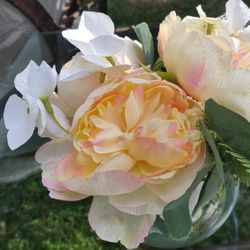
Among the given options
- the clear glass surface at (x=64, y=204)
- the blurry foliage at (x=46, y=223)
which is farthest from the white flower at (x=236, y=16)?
the blurry foliage at (x=46, y=223)

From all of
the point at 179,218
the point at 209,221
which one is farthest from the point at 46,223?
the point at 179,218

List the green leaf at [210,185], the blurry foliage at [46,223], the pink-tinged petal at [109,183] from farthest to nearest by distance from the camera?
the blurry foliage at [46,223]
the green leaf at [210,185]
the pink-tinged petal at [109,183]

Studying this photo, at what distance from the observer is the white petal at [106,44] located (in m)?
0.45

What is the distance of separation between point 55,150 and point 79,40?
0.30ft

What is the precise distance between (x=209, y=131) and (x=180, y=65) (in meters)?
0.06

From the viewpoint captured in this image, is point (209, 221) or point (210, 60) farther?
point (209, 221)

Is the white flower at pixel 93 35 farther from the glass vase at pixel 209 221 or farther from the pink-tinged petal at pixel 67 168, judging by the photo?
the glass vase at pixel 209 221

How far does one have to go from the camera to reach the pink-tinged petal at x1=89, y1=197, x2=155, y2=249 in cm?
48

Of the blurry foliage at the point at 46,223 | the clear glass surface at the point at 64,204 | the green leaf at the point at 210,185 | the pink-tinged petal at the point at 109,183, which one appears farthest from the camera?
the blurry foliage at the point at 46,223

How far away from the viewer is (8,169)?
0.90 meters

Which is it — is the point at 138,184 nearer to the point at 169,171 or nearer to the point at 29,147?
the point at 169,171

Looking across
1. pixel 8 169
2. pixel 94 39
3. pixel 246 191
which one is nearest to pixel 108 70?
pixel 94 39

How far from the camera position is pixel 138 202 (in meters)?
0.46

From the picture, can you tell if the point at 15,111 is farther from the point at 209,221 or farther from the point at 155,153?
the point at 209,221
